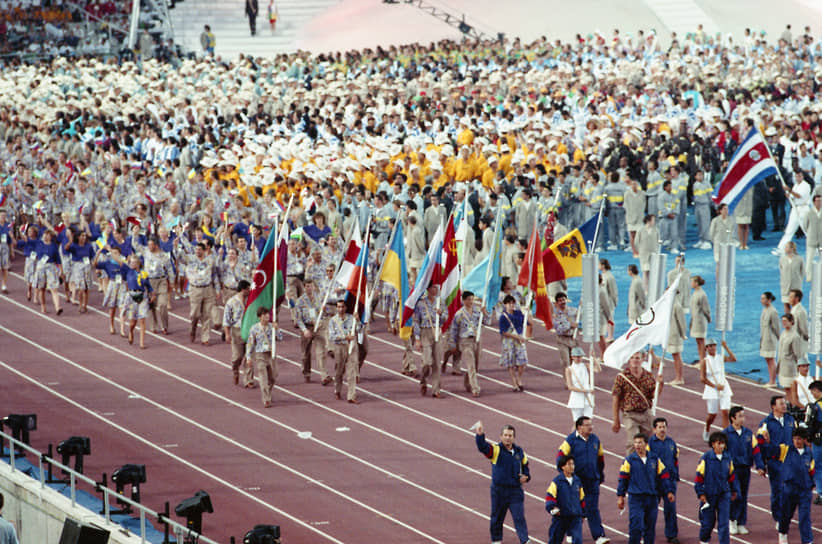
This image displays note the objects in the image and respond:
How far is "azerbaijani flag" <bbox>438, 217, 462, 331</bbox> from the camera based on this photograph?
70.5 feet

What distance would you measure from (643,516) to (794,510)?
5.65ft

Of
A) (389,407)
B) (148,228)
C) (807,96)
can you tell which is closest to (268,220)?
(148,228)

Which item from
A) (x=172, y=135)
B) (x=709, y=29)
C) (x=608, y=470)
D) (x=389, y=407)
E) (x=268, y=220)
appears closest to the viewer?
(x=608, y=470)

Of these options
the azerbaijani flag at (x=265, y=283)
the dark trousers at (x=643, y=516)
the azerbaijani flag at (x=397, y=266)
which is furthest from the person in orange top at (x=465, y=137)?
the dark trousers at (x=643, y=516)

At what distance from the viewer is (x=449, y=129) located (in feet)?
113

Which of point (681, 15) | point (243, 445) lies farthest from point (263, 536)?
point (681, 15)

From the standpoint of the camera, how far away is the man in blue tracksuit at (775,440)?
16438mm

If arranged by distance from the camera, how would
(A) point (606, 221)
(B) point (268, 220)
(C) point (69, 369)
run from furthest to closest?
(A) point (606, 221)
(B) point (268, 220)
(C) point (69, 369)

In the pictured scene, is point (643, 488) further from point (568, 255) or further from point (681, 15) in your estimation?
point (681, 15)

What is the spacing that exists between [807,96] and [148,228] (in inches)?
653

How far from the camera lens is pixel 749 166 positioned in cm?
2048

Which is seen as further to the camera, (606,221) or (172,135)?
(172,135)

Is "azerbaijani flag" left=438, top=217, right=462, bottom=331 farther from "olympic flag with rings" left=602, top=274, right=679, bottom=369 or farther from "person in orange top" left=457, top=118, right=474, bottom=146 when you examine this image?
"person in orange top" left=457, top=118, right=474, bottom=146

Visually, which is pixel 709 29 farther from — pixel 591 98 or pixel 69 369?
pixel 69 369
